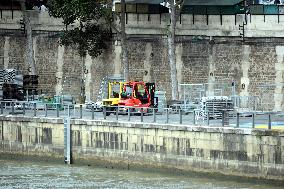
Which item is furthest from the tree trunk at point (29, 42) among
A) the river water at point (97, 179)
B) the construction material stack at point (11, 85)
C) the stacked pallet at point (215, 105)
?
the stacked pallet at point (215, 105)

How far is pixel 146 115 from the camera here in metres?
72.7

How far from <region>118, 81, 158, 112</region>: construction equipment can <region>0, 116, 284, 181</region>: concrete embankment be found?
483 centimetres

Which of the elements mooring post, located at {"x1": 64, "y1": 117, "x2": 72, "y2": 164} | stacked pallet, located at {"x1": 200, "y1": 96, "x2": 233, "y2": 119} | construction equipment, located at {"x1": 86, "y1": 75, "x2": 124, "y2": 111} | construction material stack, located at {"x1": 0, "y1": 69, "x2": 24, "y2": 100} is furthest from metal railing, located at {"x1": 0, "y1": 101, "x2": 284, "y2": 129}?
construction material stack, located at {"x1": 0, "y1": 69, "x2": 24, "y2": 100}

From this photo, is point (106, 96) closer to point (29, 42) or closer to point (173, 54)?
point (173, 54)

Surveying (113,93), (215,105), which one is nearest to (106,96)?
(113,93)

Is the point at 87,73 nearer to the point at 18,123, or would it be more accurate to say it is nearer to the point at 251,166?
the point at 18,123

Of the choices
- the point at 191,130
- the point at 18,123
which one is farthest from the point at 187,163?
the point at 18,123

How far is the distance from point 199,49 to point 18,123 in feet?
47.8

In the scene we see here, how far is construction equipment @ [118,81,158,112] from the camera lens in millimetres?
76625

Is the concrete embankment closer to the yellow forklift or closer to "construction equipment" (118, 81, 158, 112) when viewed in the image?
the yellow forklift

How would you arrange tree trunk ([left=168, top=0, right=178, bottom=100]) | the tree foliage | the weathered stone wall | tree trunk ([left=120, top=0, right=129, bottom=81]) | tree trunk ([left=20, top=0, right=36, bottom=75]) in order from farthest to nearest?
tree trunk ([left=20, top=0, right=36, bottom=75]), the tree foliage, tree trunk ([left=120, top=0, right=129, bottom=81]), tree trunk ([left=168, top=0, right=178, bottom=100]), the weathered stone wall

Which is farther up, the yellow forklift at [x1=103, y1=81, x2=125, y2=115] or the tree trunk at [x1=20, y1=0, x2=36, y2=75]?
the tree trunk at [x1=20, y1=0, x2=36, y2=75]

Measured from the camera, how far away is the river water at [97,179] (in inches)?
2489

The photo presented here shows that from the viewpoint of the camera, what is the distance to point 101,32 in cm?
8944
